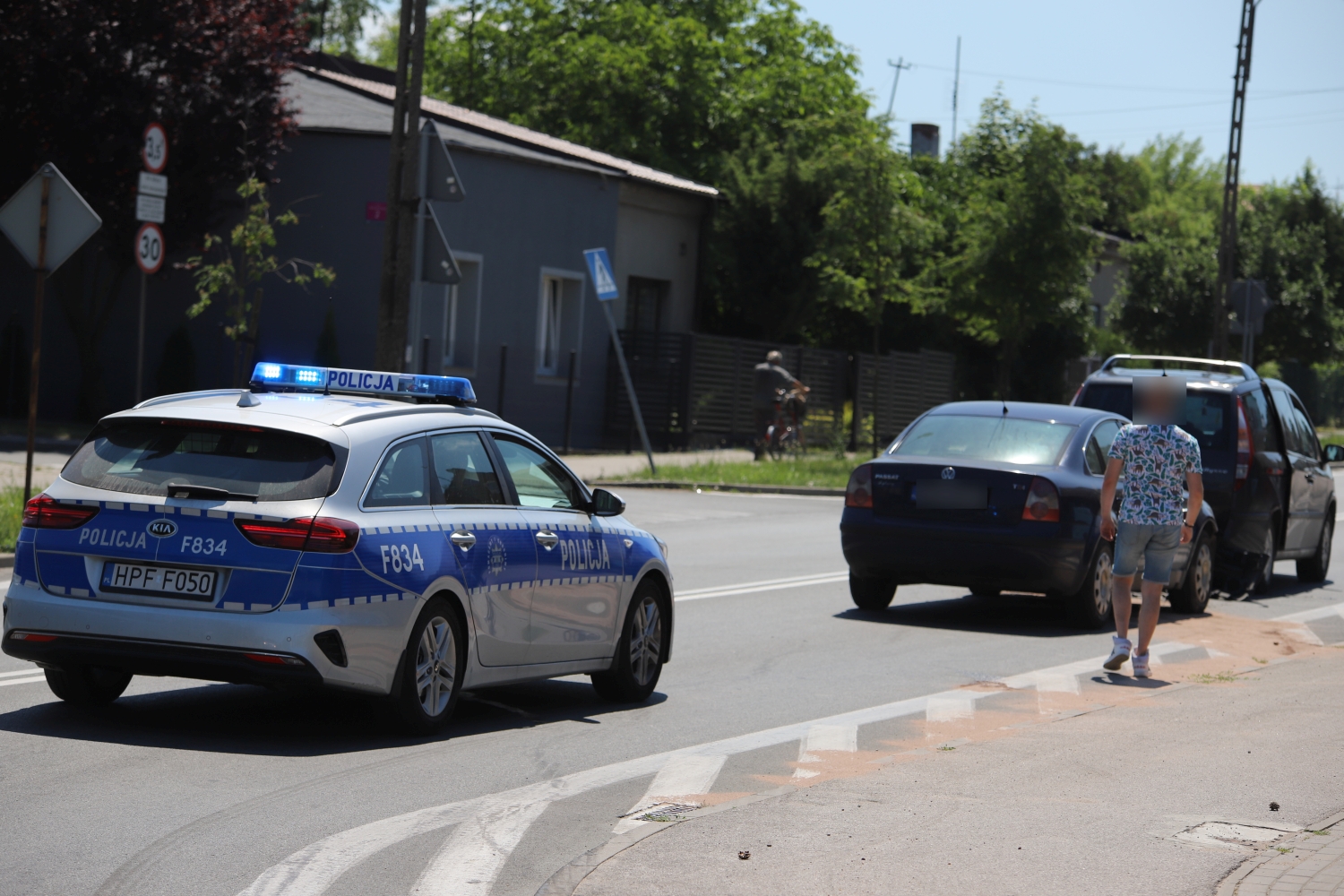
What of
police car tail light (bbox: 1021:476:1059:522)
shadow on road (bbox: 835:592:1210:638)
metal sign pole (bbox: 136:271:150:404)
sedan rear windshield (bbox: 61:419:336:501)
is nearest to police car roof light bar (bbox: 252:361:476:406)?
sedan rear windshield (bbox: 61:419:336:501)

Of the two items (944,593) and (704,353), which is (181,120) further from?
(944,593)

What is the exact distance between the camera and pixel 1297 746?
7742 mm

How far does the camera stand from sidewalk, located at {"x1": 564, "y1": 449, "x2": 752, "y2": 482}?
81.5 ft

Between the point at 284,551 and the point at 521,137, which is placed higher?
→ the point at 521,137

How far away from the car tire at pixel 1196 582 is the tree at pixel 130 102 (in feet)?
54.6

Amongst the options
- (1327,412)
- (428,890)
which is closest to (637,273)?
(428,890)

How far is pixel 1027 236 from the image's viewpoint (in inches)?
1202

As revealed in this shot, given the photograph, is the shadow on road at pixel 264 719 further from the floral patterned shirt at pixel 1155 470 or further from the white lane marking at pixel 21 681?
the floral patterned shirt at pixel 1155 470

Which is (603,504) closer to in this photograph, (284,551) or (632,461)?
(284,551)

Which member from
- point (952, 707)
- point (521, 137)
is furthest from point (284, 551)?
point (521, 137)

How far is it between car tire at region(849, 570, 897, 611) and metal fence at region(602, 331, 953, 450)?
16.7 meters

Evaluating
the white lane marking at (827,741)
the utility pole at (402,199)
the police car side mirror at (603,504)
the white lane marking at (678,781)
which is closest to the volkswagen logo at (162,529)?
the white lane marking at (678,781)

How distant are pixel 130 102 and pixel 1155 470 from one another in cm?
1892

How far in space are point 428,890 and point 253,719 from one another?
2.96 meters
